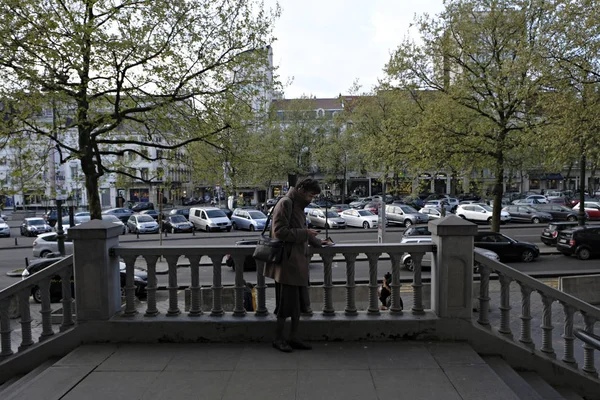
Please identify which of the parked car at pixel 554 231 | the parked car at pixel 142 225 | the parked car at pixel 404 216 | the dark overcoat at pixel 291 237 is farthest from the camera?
the parked car at pixel 404 216

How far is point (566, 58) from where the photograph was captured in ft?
49.0

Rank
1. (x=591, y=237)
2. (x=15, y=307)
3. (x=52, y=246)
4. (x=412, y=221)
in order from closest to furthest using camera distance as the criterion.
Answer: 1. (x=15, y=307)
2. (x=591, y=237)
3. (x=52, y=246)
4. (x=412, y=221)

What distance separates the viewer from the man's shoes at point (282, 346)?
4609 mm

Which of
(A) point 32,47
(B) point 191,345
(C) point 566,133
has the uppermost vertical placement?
(A) point 32,47

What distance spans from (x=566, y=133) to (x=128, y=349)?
1482cm

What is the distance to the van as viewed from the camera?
34938 millimetres

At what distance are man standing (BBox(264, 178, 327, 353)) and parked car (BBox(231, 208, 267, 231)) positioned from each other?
29972mm

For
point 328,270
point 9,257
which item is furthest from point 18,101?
point 9,257

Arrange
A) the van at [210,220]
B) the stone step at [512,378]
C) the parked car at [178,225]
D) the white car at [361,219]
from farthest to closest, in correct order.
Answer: the van at [210,220] → the white car at [361,219] → the parked car at [178,225] → the stone step at [512,378]

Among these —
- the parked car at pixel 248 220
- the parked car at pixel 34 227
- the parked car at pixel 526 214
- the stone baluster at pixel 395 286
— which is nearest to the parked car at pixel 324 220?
the parked car at pixel 248 220

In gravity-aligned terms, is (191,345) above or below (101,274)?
below

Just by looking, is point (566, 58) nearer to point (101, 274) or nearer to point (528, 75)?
point (528, 75)

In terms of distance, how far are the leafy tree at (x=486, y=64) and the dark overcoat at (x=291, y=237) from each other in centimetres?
1601

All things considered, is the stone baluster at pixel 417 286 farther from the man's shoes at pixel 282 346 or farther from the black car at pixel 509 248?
the black car at pixel 509 248
